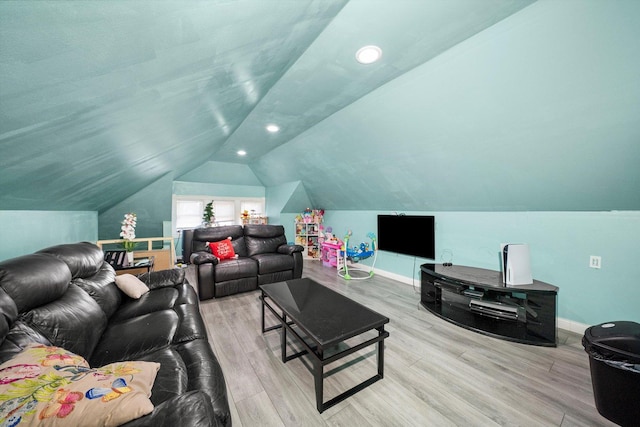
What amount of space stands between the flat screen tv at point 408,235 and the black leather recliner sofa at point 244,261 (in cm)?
165

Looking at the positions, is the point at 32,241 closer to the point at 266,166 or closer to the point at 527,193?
the point at 266,166

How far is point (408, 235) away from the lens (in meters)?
3.70

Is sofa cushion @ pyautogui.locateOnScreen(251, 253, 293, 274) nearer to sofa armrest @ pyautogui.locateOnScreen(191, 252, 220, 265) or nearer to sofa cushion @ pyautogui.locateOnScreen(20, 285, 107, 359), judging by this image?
sofa armrest @ pyautogui.locateOnScreen(191, 252, 220, 265)

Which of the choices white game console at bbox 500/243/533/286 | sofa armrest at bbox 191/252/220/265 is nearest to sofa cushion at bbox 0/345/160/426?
sofa armrest at bbox 191/252/220/265

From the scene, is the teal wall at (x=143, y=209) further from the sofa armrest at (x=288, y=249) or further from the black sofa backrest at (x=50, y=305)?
the black sofa backrest at (x=50, y=305)

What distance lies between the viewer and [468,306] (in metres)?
2.82

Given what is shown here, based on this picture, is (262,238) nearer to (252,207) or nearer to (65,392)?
(252,207)

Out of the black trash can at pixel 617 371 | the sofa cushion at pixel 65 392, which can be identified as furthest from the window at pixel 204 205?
the black trash can at pixel 617 371

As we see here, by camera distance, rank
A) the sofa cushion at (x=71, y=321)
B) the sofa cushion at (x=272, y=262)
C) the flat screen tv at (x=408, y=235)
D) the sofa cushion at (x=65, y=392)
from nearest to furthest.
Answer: the sofa cushion at (x=65, y=392)
the sofa cushion at (x=71, y=321)
the flat screen tv at (x=408, y=235)
the sofa cushion at (x=272, y=262)

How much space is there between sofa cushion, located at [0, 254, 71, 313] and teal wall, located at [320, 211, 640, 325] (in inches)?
163

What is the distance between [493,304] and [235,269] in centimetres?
338

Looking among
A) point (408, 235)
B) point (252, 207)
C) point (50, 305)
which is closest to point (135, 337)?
point (50, 305)

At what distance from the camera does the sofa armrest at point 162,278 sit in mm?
2355

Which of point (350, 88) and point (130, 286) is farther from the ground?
point (350, 88)
